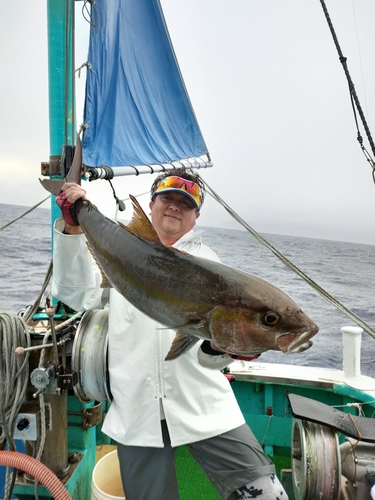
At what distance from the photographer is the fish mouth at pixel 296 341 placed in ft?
4.51

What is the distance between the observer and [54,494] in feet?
7.91

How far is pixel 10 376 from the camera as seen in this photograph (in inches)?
102

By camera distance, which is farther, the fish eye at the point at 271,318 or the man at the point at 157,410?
the man at the point at 157,410

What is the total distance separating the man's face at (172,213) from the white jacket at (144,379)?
2.00 feet

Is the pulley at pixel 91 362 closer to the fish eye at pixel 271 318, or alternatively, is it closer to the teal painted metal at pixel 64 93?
the teal painted metal at pixel 64 93

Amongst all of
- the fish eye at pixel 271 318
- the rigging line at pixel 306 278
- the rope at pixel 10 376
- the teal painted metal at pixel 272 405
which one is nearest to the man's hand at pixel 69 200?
the rope at pixel 10 376

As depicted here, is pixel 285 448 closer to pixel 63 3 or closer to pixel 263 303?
pixel 263 303

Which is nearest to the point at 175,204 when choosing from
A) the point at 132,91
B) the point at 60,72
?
the point at 60,72

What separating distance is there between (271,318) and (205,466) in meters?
1.67

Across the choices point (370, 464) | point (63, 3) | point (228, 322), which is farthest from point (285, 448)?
point (63, 3)

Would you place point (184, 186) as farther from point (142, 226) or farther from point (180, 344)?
point (180, 344)

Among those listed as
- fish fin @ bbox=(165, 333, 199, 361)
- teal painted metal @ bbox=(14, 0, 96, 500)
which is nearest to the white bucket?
teal painted metal @ bbox=(14, 0, 96, 500)

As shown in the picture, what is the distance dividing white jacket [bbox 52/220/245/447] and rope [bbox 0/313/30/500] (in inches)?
20.1

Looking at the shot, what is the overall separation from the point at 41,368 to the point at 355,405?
132 inches
